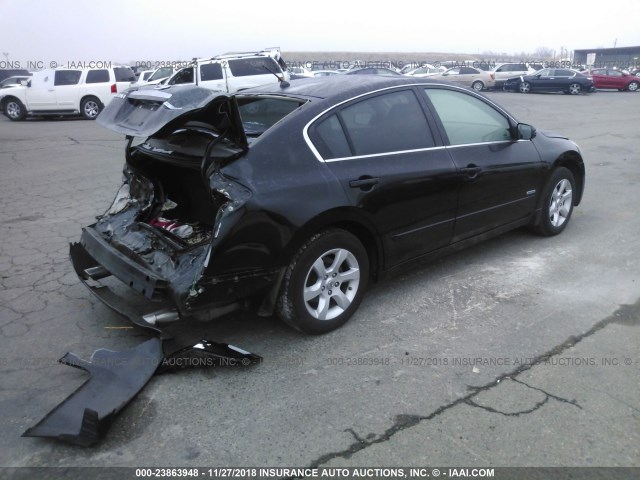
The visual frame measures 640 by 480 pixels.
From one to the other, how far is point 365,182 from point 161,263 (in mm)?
1459

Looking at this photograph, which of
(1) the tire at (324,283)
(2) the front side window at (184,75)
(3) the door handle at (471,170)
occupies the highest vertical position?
(2) the front side window at (184,75)

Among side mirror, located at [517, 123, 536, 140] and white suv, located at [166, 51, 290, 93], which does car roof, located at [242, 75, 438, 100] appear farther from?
white suv, located at [166, 51, 290, 93]

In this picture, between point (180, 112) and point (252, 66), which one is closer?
point (180, 112)

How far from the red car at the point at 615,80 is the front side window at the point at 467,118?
103ft

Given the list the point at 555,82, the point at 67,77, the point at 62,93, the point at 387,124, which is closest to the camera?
the point at 387,124

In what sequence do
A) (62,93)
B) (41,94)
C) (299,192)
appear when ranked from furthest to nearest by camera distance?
(62,93) < (41,94) < (299,192)

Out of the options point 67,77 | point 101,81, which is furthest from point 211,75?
point 67,77

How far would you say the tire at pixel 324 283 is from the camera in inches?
140

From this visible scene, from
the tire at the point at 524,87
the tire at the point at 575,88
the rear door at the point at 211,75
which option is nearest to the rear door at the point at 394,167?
the rear door at the point at 211,75

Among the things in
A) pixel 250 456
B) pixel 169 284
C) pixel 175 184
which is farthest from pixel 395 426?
pixel 175 184

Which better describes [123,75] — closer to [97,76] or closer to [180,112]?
[97,76]

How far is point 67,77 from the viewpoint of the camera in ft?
60.8

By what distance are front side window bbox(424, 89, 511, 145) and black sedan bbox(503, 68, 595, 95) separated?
88.3ft

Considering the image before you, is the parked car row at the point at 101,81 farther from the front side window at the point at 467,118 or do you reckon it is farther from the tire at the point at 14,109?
the front side window at the point at 467,118
